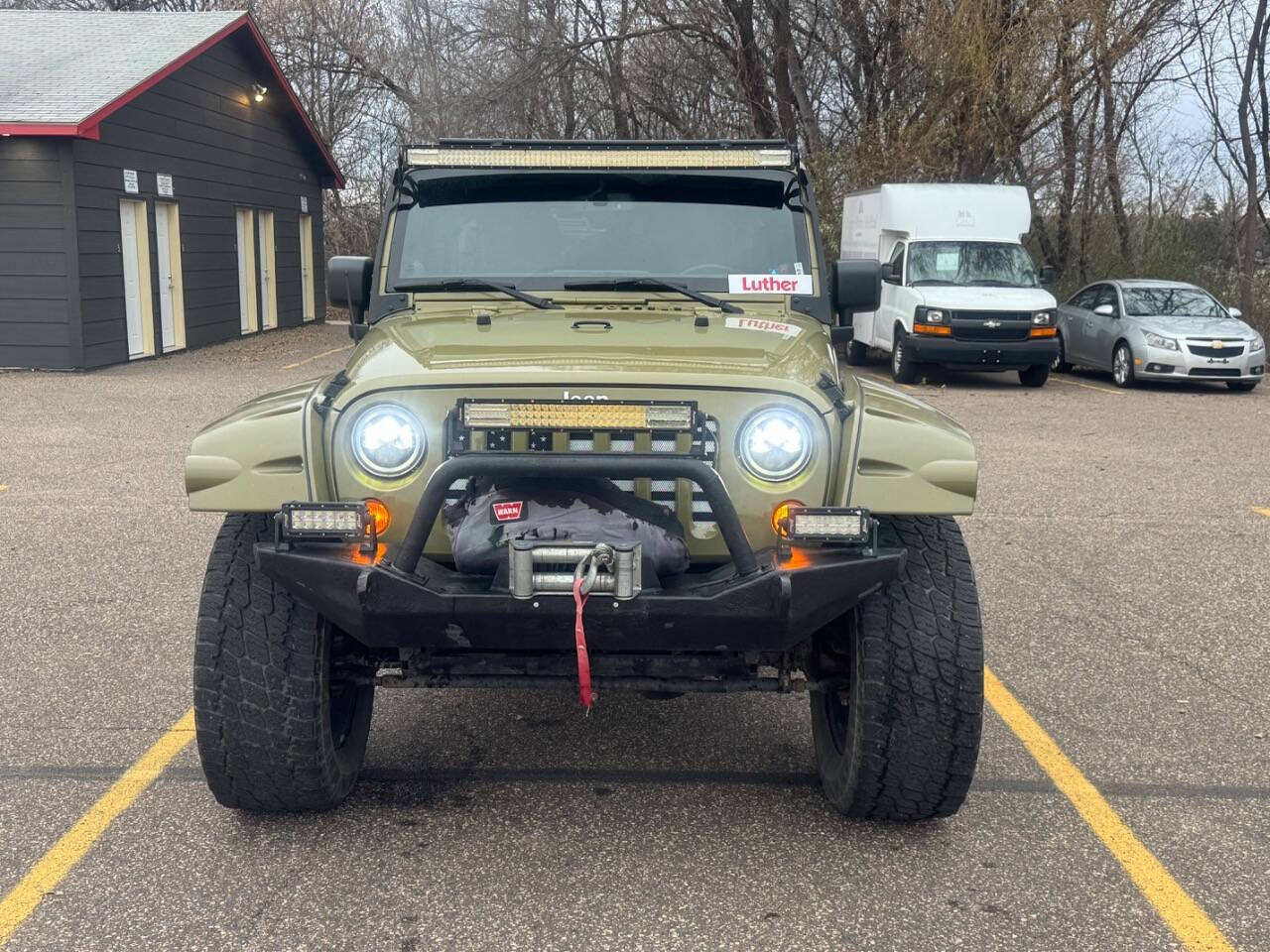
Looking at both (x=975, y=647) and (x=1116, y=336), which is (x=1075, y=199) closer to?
(x=1116, y=336)

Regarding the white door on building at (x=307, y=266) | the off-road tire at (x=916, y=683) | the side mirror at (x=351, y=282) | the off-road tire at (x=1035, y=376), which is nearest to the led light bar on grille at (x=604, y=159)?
the side mirror at (x=351, y=282)

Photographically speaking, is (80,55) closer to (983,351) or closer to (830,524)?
(983,351)

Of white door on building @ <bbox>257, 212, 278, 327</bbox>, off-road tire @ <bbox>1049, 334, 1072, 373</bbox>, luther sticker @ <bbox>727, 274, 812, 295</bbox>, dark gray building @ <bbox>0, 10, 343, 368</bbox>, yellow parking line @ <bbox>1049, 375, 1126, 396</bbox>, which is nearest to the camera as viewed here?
luther sticker @ <bbox>727, 274, 812, 295</bbox>

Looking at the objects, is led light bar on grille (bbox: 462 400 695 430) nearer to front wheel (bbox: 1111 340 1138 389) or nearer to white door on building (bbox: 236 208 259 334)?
front wheel (bbox: 1111 340 1138 389)

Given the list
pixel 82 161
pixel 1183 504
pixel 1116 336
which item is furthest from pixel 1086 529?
pixel 82 161

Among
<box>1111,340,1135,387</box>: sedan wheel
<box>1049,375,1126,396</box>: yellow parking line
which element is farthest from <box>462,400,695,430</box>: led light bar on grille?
<box>1111,340,1135,387</box>: sedan wheel

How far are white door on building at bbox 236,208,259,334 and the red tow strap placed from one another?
22.1 meters

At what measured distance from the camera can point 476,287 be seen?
4727mm

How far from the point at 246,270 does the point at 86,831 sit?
2220 cm

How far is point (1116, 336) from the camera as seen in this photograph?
18.0 m

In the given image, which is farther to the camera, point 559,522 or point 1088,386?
point 1088,386

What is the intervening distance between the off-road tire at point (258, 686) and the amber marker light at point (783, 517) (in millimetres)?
1253

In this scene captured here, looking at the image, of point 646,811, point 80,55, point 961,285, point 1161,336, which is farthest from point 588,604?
point 80,55

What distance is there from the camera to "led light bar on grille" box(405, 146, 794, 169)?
4988 millimetres
